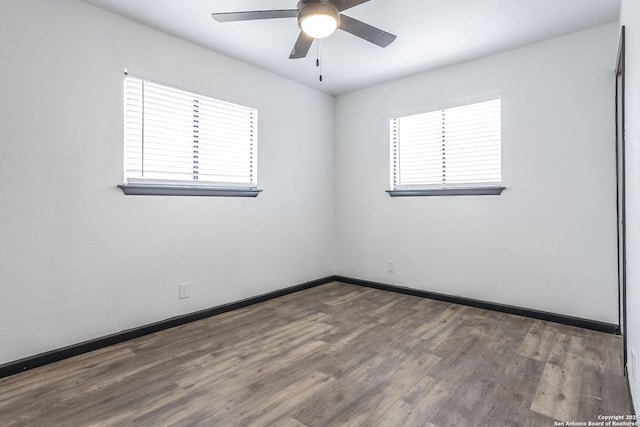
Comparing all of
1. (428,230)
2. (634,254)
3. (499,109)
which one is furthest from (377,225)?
(634,254)

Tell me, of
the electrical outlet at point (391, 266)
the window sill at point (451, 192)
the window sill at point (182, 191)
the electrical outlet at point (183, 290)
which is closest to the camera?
the window sill at point (182, 191)

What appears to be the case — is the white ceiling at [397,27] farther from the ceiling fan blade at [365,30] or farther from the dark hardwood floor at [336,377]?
the dark hardwood floor at [336,377]

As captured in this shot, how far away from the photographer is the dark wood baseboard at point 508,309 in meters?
2.72

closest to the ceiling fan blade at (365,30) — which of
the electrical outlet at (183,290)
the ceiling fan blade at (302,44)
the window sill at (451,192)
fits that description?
the ceiling fan blade at (302,44)

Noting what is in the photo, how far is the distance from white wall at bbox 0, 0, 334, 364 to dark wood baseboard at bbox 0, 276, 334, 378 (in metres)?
0.05

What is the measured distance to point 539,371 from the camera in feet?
6.89

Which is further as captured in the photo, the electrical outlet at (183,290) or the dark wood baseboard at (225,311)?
the electrical outlet at (183,290)

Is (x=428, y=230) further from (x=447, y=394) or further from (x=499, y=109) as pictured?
(x=447, y=394)

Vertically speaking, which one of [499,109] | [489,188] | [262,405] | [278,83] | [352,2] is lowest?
[262,405]

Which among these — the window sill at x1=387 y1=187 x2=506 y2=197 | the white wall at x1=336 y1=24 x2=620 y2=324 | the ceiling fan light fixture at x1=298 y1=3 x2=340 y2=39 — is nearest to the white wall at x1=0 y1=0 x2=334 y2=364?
the ceiling fan light fixture at x1=298 y1=3 x2=340 y2=39

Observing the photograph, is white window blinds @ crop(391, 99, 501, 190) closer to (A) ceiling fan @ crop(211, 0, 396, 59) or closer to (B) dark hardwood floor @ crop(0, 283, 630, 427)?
(B) dark hardwood floor @ crop(0, 283, 630, 427)

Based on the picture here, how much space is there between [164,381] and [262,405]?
27.0 inches

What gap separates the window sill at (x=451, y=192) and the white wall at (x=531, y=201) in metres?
0.06

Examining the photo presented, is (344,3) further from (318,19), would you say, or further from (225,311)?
(225,311)
